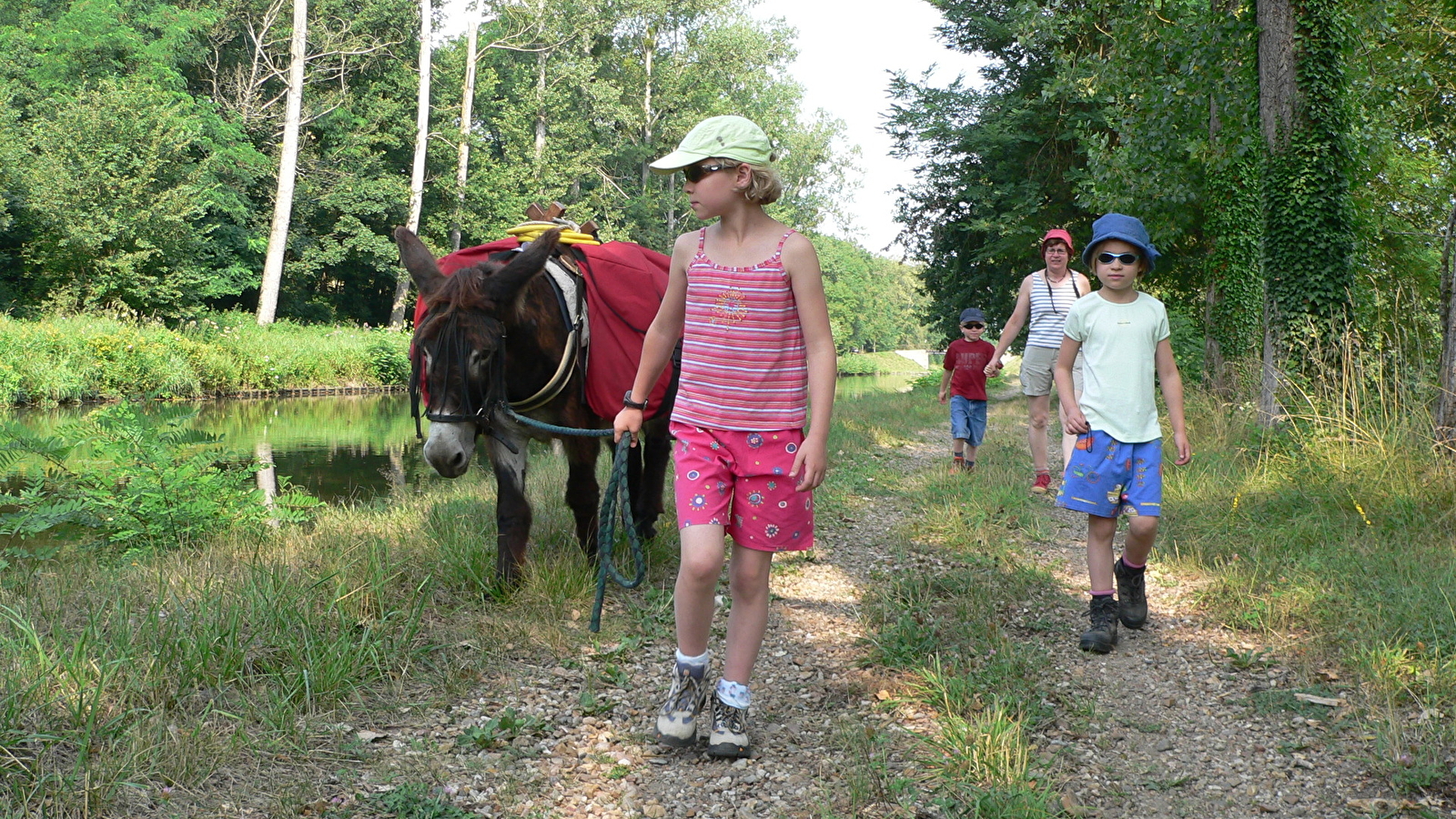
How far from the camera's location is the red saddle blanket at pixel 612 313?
4699 millimetres

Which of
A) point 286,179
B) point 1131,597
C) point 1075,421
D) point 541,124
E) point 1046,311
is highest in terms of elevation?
point 541,124

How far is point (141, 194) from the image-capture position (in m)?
27.4

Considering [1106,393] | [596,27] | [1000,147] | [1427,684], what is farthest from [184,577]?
[596,27]

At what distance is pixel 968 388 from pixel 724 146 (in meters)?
6.62

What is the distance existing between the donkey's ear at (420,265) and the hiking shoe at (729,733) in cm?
214

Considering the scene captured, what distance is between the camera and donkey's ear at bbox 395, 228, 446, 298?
4164 mm

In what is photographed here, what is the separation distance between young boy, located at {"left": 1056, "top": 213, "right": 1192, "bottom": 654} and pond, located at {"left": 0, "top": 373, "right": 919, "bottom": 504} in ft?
18.0

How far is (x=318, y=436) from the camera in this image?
15.0 meters

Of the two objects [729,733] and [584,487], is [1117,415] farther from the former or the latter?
[584,487]

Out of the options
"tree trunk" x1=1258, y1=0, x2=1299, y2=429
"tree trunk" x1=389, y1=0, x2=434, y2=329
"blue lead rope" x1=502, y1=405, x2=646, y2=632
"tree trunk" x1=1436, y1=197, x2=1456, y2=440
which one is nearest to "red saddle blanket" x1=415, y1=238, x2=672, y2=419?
"blue lead rope" x1=502, y1=405, x2=646, y2=632

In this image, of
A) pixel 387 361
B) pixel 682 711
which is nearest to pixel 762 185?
pixel 682 711

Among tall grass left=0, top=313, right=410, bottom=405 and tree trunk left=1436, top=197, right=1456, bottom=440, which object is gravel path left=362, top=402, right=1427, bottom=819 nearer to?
tree trunk left=1436, top=197, right=1456, bottom=440

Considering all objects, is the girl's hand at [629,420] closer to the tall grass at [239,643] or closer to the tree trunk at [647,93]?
the tall grass at [239,643]

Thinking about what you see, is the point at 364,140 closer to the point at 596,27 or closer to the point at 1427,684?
the point at 596,27
